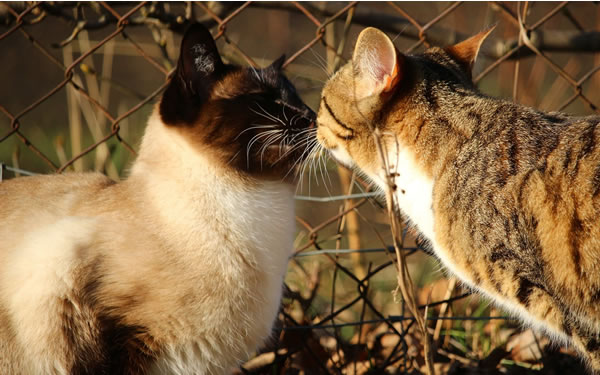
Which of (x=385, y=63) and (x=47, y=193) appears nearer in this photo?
(x=385, y=63)

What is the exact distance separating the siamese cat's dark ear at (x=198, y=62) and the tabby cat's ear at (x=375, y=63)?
495 mm

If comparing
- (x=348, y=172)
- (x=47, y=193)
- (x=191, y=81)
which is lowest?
(x=348, y=172)

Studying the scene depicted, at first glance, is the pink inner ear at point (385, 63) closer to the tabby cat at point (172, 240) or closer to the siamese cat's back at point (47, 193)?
the tabby cat at point (172, 240)

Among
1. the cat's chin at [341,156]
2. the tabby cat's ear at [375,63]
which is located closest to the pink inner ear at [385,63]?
the tabby cat's ear at [375,63]

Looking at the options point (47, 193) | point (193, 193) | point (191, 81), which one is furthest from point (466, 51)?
point (47, 193)

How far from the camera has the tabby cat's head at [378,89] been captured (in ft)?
7.39

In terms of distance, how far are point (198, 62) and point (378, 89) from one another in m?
0.63

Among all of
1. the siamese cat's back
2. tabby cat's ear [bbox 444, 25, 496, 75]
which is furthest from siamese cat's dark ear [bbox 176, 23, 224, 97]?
tabby cat's ear [bbox 444, 25, 496, 75]

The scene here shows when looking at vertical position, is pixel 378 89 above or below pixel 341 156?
above

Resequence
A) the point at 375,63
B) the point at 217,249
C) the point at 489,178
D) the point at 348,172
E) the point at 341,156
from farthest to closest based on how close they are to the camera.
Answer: the point at 348,172
the point at 341,156
the point at 375,63
the point at 217,249
the point at 489,178

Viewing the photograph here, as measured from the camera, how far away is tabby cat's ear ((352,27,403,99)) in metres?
2.18

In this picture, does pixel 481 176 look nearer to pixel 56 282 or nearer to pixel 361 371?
pixel 361 371

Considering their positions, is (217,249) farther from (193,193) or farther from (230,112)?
(230,112)

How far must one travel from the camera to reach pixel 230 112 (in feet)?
7.64
